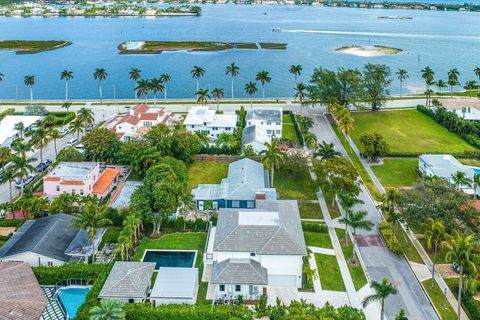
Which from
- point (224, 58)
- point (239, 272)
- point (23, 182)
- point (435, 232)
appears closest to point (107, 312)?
point (239, 272)

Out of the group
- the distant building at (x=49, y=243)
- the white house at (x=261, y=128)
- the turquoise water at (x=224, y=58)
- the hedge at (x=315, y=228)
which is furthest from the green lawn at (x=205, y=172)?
the turquoise water at (x=224, y=58)

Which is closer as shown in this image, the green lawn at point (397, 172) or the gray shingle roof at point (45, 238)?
the gray shingle roof at point (45, 238)

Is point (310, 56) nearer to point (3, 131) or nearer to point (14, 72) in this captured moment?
point (14, 72)

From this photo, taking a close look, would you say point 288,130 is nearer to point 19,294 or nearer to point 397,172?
point 397,172

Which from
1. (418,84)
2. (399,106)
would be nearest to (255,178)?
(399,106)

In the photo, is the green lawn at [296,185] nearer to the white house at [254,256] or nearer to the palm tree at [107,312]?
the white house at [254,256]
